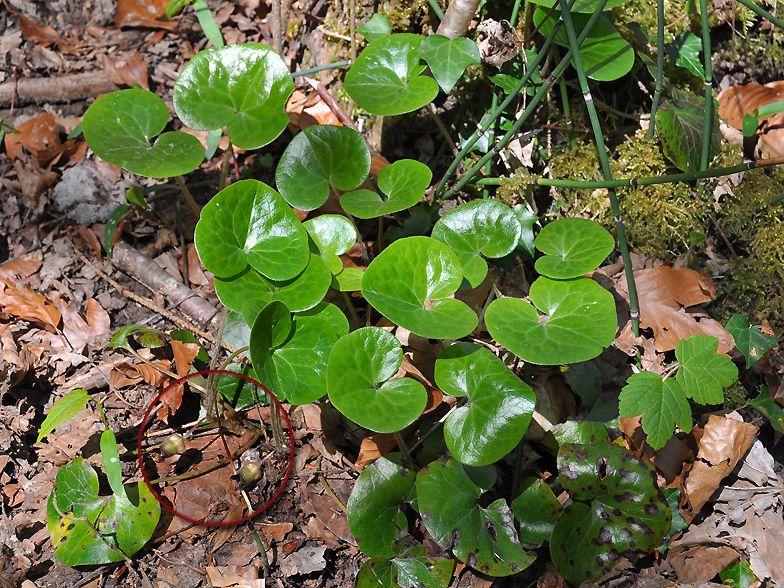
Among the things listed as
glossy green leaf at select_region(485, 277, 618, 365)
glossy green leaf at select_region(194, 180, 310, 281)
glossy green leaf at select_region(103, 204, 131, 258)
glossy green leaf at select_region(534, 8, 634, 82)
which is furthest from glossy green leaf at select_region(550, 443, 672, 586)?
glossy green leaf at select_region(103, 204, 131, 258)

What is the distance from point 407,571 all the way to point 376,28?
2069 millimetres

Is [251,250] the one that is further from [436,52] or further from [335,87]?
[335,87]

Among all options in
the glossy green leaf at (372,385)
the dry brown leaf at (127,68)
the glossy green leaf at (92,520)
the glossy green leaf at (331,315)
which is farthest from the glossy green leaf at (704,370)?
the dry brown leaf at (127,68)

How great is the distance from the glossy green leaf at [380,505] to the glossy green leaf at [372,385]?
281 millimetres

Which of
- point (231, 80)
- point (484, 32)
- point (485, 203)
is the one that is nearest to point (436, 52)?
point (484, 32)

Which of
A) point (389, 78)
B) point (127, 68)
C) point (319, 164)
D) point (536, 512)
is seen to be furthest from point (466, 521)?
point (127, 68)

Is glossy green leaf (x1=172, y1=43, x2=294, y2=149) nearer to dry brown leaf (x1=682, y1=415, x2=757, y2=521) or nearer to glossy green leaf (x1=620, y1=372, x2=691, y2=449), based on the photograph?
glossy green leaf (x1=620, y1=372, x2=691, y2=449)

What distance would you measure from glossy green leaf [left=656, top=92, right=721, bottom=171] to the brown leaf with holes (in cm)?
40

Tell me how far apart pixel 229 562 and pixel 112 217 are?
1.50 metres

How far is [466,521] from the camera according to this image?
4.87 ft

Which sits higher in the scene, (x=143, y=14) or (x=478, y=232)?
(x=143, y=14)

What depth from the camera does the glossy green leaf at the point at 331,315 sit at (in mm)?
1586

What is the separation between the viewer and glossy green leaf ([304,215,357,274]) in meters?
1.74

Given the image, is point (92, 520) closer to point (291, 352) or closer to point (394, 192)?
point (291, 352)
